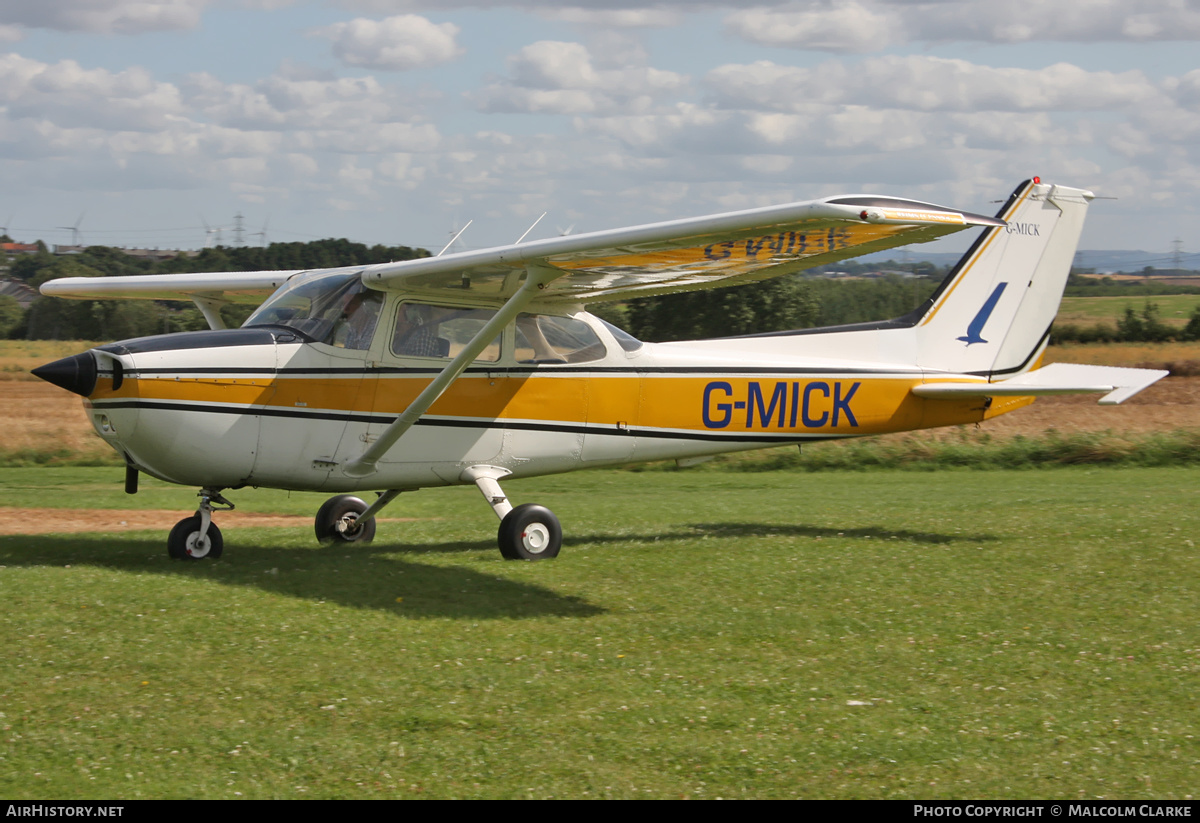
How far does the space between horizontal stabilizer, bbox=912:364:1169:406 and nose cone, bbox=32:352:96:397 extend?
844 cm

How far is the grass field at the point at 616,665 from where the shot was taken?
5.31 meters

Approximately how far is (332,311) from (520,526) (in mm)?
2618

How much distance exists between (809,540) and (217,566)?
597 centimetres

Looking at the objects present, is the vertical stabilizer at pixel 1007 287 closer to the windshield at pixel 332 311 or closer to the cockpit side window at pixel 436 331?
the cockpit side window at pixel 436 331

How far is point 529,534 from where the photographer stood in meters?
10.5

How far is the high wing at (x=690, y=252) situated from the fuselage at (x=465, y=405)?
0.71 m

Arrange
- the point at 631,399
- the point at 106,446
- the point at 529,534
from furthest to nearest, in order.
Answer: the point at 106,446
the point at 631,399
the point at 529,534

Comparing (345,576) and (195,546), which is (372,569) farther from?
(195,546)

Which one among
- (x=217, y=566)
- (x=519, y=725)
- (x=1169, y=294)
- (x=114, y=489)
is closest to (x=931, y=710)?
(x=519, y=725)

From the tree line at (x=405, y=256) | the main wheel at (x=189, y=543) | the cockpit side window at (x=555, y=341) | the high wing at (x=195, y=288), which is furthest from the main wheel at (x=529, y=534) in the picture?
the tree line at (x=405, y=256)

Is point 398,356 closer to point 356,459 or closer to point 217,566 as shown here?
point 356,459

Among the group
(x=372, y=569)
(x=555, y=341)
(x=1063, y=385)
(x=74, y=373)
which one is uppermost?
(x=555, y=341)

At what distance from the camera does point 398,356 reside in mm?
10227

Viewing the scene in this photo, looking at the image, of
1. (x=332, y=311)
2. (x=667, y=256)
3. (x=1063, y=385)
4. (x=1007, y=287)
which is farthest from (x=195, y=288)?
(x=1063, y=385)
